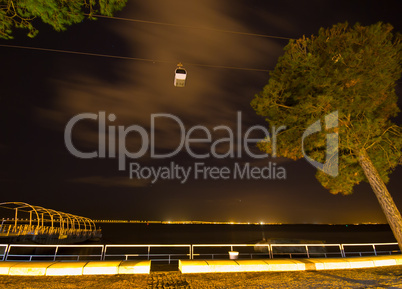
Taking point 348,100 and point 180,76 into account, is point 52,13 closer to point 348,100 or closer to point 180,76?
point 180,76

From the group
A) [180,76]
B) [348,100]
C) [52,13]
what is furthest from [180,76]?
[348,100]

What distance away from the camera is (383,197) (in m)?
8.48

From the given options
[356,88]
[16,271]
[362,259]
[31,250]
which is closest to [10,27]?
[16,271]

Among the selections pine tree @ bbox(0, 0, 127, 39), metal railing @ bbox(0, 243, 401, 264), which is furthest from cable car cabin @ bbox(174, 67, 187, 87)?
metal railing @ bbox(0, 243, 401, 264)

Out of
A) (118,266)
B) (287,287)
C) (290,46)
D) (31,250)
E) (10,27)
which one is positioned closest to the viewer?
(10,27)

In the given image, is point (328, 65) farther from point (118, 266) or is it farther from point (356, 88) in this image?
point (118, 266)

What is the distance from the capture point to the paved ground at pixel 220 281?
5688 mm

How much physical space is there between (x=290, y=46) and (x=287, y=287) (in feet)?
27.1

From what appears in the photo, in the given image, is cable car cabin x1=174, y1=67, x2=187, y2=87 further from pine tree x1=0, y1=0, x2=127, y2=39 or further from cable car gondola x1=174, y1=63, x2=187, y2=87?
pine tree x1=0, y1=0, x2=127, y2=39

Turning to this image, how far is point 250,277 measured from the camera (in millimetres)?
6570

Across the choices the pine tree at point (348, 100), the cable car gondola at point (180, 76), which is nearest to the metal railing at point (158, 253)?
the pine tree at point (348, 100)

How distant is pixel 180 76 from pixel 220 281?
5.54 m

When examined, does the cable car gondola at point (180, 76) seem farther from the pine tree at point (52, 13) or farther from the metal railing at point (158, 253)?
the metal railing at point (158, 253)

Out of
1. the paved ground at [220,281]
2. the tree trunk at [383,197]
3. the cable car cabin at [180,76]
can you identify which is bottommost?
the paved ground at [220,281]
